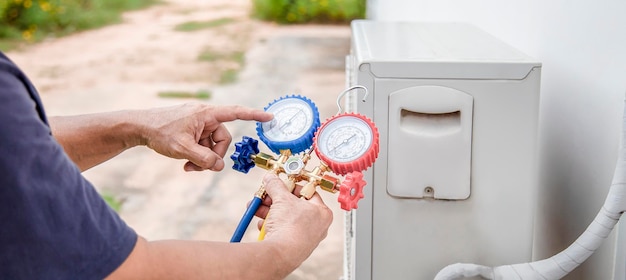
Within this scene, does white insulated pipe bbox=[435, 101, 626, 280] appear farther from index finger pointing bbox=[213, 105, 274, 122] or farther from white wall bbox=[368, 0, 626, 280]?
index finger pointing bbox=[213, 105, 274, 122]

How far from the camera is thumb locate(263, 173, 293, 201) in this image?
3.11 ft

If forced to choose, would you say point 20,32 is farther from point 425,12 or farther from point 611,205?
point 611,205

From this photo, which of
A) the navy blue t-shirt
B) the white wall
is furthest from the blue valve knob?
the white wall

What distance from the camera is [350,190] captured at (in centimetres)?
92

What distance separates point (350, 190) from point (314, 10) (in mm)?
8425

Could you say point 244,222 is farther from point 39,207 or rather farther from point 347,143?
point 39,207

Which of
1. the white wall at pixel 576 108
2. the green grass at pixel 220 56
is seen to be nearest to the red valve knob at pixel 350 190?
the white wall at pixel 576 108

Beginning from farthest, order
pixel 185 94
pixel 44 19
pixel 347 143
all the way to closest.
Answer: pixel 44 19 → pixel 185 94 → pixel 347 143

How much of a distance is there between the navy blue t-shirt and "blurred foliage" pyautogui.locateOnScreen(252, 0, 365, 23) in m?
8.46

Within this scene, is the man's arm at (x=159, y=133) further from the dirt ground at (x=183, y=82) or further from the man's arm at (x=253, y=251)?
the dirt ground at (x=183, y=82)

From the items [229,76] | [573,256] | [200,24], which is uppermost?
[573,256]

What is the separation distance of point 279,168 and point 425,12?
2.07 metres

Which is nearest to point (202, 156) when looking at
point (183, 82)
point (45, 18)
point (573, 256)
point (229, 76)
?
point (573, 256)

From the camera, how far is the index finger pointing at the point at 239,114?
1045 mm
